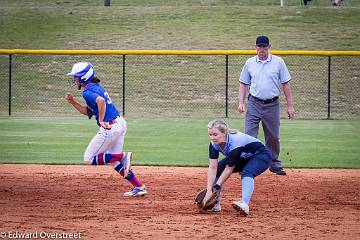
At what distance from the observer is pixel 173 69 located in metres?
28.7

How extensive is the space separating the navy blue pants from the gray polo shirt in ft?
9.03

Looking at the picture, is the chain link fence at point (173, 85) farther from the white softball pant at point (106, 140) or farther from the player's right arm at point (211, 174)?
the player's right arm at point (211, 174)

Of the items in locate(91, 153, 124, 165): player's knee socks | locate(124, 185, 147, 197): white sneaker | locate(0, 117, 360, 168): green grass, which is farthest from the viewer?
locate(0, 117, 360, 168): green grass

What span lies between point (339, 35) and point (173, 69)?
7988 mm

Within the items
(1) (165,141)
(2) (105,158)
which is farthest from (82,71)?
(1) (165,141)

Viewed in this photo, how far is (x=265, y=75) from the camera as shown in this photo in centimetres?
1277

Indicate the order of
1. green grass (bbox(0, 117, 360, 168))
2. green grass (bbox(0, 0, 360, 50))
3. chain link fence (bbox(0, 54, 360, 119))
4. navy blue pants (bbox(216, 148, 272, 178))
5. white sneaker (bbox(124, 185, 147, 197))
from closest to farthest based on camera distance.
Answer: navy blue pants (bbox(216, 148, 272, 178)) → white sneaker (bbox(124, 185, 147, 197)) → green grass (bbox(0, 117, 360, 168)) → chain link fence (bbox(0, 54, 360, 119)) → green grass (bbox(0, 0, 360, 50))

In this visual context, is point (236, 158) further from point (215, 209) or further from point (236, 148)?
point (215, 209)

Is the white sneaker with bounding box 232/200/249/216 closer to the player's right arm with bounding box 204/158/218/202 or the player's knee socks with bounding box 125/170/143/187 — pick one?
the player's right arm with bounding box 204/158/218/202

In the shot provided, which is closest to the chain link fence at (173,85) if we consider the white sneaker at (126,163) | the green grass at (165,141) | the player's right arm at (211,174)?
the green grass at (165,141)

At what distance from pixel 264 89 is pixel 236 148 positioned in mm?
3157

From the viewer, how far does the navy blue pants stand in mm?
9984

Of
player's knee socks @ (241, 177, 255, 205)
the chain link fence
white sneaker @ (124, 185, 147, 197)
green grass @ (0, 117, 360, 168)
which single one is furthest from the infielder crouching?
the chain link fence

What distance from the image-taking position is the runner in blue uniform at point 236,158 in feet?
31.7
